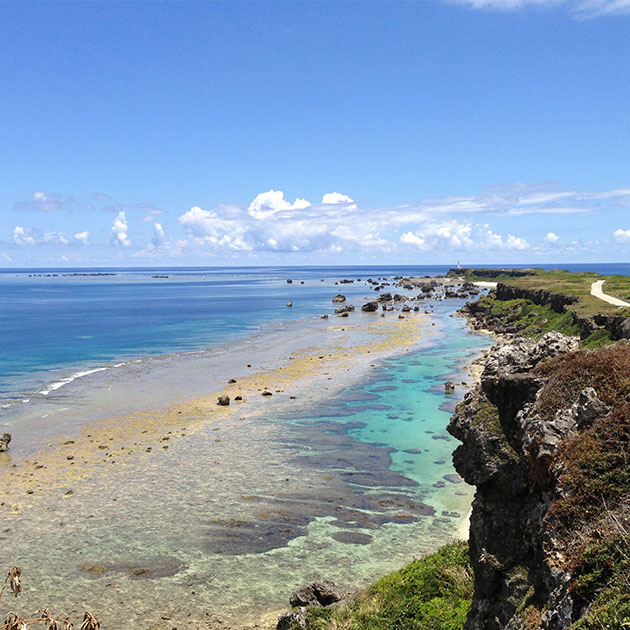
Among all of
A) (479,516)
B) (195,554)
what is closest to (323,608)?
(479,516)

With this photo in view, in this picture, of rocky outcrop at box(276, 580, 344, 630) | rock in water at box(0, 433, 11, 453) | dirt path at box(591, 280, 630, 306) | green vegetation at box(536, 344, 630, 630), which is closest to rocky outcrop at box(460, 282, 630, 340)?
dirt path at box(591, 280, 630, 306)

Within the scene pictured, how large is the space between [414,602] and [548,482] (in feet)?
28.6

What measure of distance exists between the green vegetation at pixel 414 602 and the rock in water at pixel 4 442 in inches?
1315

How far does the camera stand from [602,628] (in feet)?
29.8

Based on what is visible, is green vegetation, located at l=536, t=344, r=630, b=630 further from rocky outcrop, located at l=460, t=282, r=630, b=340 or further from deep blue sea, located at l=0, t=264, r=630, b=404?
deep blue sea, located at l=0, t=264, r=630, b=404

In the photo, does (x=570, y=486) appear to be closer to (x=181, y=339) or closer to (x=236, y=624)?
(x=236, y=624)

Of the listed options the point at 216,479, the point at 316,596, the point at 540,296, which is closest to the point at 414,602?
the point at 316,596

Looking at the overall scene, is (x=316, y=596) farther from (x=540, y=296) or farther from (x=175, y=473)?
(x=540, y=296)

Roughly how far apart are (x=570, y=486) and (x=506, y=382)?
5.47 metres

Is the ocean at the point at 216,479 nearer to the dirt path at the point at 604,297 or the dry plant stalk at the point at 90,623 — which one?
the dry plant stalk at the point at 90,623

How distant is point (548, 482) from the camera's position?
13.9 m

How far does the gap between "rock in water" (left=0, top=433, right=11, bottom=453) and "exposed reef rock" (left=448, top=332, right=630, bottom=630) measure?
3824 cm

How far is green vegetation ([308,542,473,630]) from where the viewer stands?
18.4 m

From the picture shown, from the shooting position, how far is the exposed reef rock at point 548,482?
10.8 m
